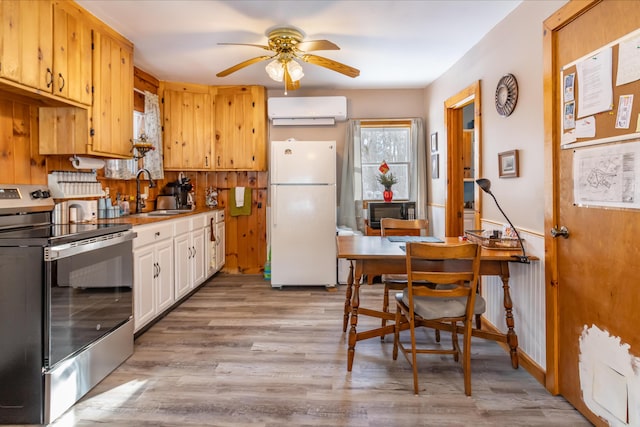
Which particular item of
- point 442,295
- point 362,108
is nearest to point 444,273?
point 442,295

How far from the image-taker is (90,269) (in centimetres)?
208

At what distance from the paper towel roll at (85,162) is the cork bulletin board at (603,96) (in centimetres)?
325

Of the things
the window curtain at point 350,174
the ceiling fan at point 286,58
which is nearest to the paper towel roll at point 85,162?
the ceiling fan at point 286,58

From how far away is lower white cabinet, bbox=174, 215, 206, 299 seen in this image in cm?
345

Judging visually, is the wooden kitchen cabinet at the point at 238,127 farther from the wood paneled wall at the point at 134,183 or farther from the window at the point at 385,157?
the window at the point at 385,157

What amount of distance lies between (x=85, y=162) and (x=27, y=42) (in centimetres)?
94

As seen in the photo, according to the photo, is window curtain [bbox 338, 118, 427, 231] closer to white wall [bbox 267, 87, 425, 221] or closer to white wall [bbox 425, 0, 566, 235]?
white wall [bbox 267, 87, 425, 221]

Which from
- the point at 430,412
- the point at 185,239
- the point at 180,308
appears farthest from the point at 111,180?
the point at 430,412

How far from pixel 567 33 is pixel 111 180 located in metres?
3.73

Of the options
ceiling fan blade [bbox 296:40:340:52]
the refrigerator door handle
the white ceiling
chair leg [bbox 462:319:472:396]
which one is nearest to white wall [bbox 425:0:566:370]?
the white ceiling

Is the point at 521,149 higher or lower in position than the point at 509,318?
higher

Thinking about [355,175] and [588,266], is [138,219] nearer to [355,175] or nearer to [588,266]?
[355,175]

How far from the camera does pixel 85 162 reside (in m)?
2.78

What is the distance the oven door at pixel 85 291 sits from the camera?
181 centimetres
